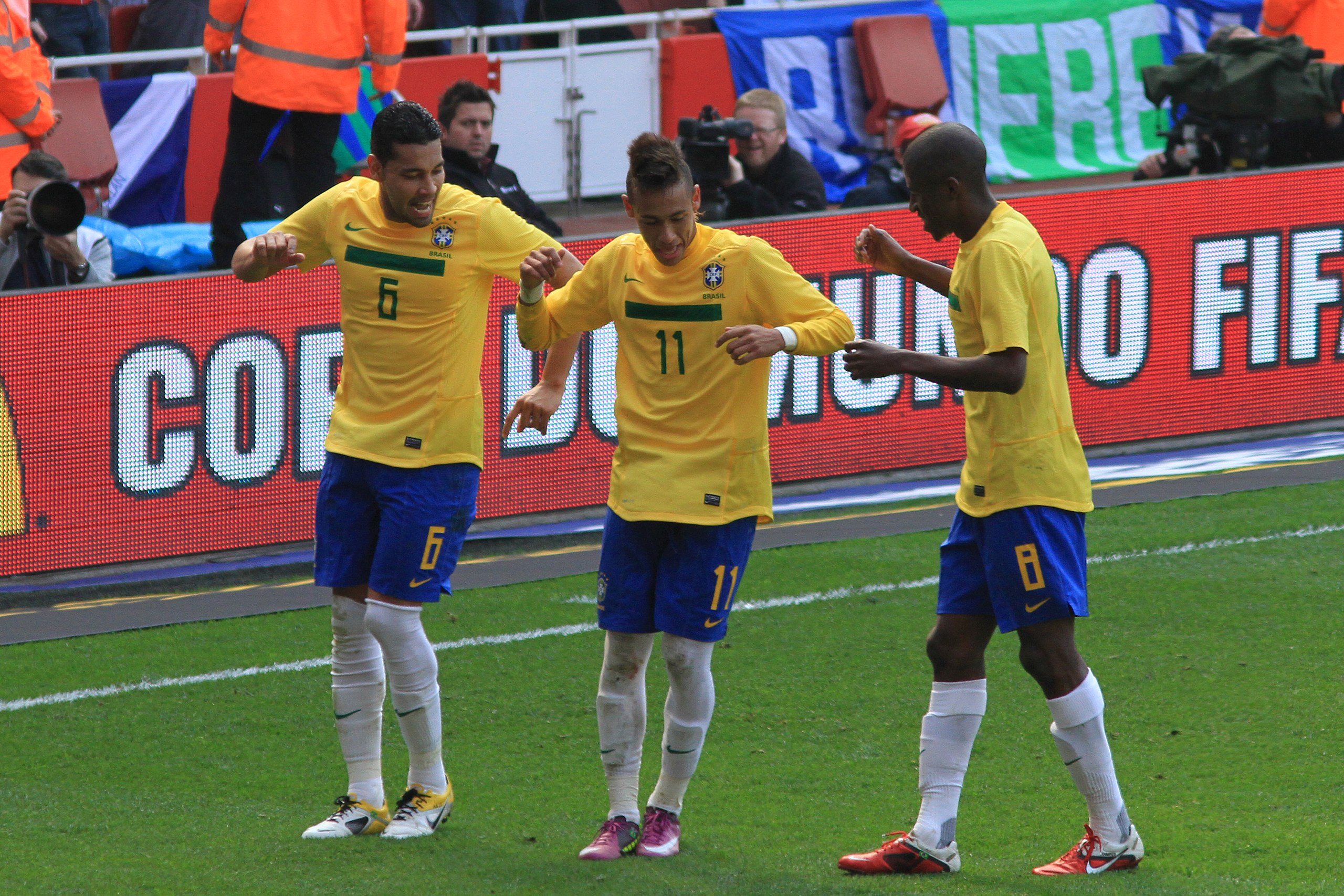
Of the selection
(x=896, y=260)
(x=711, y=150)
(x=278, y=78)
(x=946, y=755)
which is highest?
(x=278, y=78)

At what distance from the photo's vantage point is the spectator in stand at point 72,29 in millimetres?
13062

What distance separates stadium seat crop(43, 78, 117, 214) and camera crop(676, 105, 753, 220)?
13.1 ft

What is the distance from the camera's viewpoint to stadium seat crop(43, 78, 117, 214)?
12227 mm

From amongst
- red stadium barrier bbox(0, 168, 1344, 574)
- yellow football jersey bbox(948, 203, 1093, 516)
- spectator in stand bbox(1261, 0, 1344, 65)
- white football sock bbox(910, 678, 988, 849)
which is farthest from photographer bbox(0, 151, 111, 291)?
spectator in stand bbox(1261, 0, 1344, 65)

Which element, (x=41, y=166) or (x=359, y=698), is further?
(x=41, y=166)

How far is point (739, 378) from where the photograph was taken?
5.18 m

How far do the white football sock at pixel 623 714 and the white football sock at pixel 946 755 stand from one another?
0.78m

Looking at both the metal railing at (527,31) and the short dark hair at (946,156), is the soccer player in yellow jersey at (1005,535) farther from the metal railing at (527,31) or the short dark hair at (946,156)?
the metal railing at (527,31)

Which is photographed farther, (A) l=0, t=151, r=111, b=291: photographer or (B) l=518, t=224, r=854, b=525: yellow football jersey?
(A) l=0, t=151, r=111, b=291: photographer

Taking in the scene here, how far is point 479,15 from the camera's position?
14906 mm

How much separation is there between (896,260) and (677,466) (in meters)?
0.89

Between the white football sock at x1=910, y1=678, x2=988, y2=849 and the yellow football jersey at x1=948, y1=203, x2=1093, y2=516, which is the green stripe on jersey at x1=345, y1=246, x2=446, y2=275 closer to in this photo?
the yellow football jersey at x1=948, y1=203, x2=1093, y2=516

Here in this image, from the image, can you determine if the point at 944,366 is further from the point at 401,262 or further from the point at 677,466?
the point at 401,262

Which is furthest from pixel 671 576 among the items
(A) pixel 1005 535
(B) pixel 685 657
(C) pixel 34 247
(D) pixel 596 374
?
(C) pixel 34 247
